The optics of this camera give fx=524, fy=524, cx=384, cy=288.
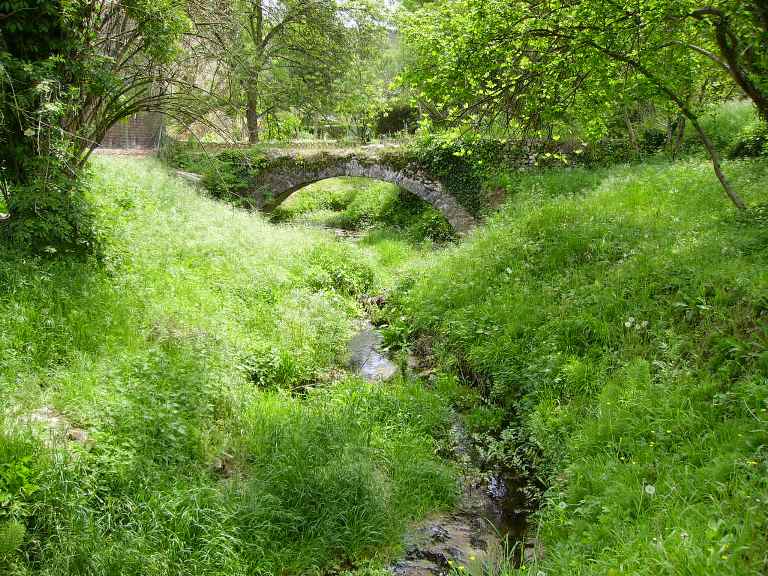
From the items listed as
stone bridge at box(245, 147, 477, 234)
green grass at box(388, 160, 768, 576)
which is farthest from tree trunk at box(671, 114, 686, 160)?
stone bridge at box(245, 147, 477, 234)

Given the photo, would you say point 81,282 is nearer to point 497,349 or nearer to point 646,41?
point 497,349

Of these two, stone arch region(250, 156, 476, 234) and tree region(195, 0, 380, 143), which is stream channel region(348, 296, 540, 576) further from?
tree region(195, 0, 380, 143)

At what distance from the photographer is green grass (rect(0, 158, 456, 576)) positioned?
389cm

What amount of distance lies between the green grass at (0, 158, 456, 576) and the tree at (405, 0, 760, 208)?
4661mm

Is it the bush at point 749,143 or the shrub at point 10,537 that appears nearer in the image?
the shrub at point 10,537

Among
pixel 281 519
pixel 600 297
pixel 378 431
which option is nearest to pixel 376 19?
pixel 600 297

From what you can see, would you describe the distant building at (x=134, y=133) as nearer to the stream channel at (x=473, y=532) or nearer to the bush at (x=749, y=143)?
the bush at (x=749, y=143)

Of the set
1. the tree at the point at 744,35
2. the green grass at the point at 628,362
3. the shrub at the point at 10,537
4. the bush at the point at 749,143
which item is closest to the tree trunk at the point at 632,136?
the bush at the point at 749,143

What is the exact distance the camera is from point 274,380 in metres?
7.48

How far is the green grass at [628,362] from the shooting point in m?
3.73

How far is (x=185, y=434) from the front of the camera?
5020mm

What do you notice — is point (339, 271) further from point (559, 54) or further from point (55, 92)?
point (55, 92)

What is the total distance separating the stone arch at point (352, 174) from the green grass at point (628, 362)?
7234 mm

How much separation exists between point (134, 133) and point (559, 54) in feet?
79.7
